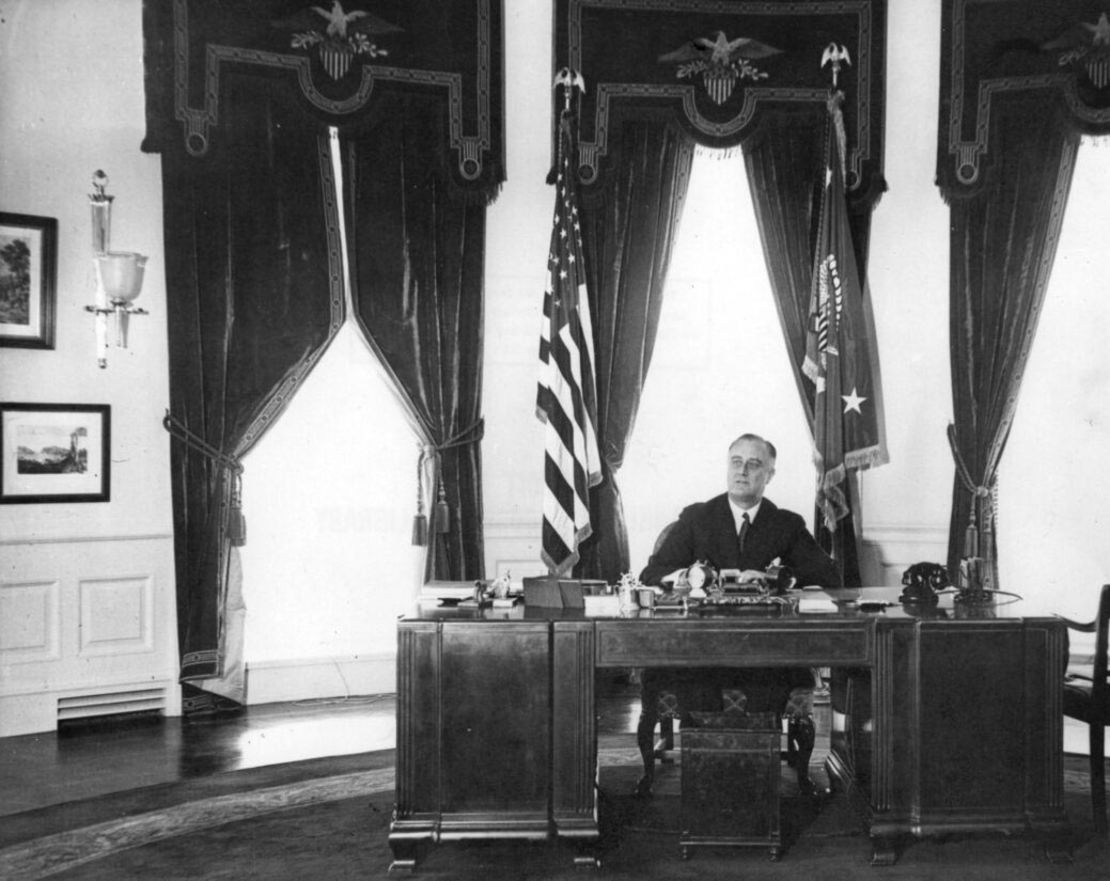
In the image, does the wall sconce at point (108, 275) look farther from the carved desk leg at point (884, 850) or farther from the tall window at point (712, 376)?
the carved desk leg at point (884, 850)

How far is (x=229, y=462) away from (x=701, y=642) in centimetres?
305

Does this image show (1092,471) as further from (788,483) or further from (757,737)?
(757,737)

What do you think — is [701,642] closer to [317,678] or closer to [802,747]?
[802,747]

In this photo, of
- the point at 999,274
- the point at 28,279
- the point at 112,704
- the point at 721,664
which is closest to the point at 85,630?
the point at 112,704

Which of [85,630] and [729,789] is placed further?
[85,630]

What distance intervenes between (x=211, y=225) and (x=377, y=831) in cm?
330

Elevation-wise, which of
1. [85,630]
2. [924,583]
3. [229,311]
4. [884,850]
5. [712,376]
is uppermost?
[229,311]

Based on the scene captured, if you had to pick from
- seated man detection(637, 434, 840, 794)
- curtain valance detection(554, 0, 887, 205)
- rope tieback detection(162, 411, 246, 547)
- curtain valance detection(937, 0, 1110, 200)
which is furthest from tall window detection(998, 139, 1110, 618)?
rope tieback detection(162, 411, 246, 547)

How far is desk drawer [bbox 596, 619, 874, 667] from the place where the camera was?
3.42 metres

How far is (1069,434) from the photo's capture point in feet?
18.7

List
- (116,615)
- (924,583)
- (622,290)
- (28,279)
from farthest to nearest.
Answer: (622,290), (116,615), (28,279), (924,583)

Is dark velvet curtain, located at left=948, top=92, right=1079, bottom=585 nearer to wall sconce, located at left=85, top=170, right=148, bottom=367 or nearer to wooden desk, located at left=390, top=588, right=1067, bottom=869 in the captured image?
wooden desk, located at left=390, top=588, right=1067, bottom=869

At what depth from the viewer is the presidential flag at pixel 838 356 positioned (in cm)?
546

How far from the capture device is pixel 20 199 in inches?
201
